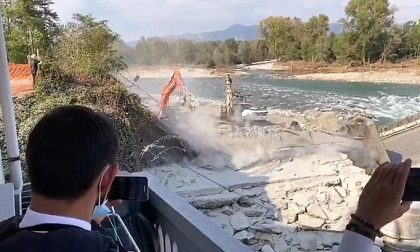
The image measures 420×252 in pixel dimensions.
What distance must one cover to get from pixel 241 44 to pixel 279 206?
13.2ft

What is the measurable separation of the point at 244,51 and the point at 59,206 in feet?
8.89

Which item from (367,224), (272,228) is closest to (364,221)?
(367,224)

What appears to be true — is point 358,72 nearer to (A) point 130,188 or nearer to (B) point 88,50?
(A) point 130,188

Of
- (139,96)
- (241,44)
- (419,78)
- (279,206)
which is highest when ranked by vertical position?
(241,44)

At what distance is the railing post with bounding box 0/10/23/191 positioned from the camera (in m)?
1.41

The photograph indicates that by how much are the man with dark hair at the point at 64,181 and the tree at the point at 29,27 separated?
144 inches

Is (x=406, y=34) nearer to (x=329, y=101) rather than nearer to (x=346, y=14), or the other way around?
(x=346, y=14)

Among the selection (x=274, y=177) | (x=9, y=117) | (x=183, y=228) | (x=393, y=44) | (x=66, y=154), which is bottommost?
(x=274, y=177)

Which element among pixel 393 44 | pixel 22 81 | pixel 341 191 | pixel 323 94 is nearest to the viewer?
pixel 393 44

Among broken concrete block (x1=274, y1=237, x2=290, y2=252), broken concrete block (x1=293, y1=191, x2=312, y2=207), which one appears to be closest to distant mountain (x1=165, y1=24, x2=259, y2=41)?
broken concrete block (x1=274, y1=237, x2=290, y2=252)

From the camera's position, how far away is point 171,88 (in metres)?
5.80

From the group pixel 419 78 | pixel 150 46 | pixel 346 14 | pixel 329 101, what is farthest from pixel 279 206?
pixel 346 14

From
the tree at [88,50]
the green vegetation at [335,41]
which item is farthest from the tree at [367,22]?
the tree at [88,50]

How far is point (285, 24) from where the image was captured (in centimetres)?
296
